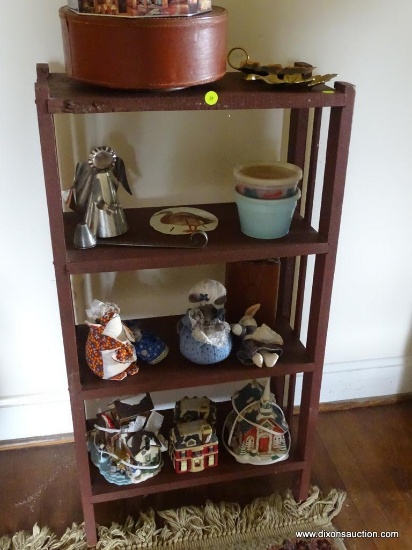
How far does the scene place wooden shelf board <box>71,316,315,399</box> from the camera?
1.11 meters

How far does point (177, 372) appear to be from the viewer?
1147 mm

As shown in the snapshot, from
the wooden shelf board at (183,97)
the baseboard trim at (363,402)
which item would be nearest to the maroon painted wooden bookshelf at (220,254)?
the wooden shelf board at (183,97)

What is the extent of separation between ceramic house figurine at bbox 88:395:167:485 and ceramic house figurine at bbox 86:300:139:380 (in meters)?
0.16

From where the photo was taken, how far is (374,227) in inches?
56.7

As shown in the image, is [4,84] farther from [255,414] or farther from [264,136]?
[255,414]

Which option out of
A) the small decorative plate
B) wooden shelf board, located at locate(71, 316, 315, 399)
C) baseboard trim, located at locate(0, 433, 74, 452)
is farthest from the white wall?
wooden shelf board, located at locate(71, 316, 315, 399)

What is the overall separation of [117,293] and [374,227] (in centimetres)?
65

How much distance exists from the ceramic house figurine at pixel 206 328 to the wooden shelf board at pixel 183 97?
0.40 meters

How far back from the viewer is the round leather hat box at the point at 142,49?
84cm

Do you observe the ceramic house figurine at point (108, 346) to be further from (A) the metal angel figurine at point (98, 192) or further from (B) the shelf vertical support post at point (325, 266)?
(B) the shelf vertical support post at point (325, 266)

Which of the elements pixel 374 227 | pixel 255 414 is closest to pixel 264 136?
pixel 374 227

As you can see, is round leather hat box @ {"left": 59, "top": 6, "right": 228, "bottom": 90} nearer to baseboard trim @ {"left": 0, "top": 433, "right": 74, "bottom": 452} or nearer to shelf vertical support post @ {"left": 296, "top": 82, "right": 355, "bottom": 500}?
shelf vertical support post @ {"left": 296, "top": 82, "right": 355, "bottom": 500}

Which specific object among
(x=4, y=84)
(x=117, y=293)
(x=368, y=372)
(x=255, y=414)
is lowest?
(x=368, y=372)

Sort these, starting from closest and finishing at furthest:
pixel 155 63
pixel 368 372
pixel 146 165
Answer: pixel 155 63 → pixel 146 165 → pixel 368 372
